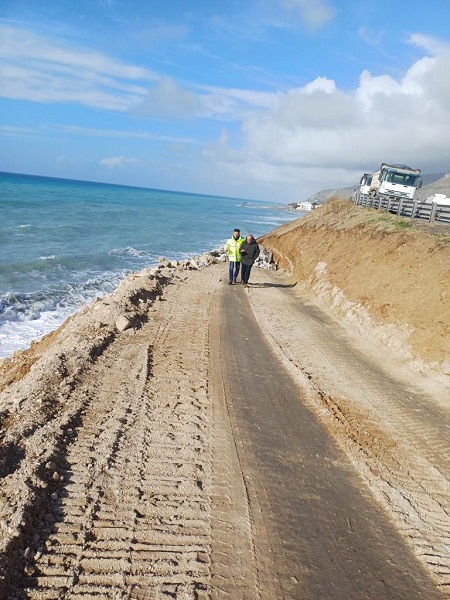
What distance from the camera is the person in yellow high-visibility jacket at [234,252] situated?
→ 1642cm

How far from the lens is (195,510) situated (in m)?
4.53

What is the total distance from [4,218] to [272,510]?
42551 millimetres

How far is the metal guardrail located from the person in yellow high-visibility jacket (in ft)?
29.9

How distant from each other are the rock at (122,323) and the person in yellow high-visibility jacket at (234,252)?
6777 millimetres

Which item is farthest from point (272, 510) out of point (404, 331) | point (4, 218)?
point (4, 218)

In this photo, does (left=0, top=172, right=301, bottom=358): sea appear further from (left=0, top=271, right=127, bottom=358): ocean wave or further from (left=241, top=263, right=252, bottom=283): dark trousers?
(left=241, top=263, right=252, bottom=283): dark trousers

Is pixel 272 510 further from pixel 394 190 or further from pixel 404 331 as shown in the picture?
pixel 394 190

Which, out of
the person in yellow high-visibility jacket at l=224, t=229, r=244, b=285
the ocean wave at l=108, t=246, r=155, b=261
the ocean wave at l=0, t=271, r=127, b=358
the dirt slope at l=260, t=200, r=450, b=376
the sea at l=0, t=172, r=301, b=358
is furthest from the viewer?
the ocean wave at l=108, t=246, r=155, b=261

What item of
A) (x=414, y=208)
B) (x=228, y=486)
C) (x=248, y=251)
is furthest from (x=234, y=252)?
(x=228, y=486)

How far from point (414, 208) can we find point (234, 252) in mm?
9675

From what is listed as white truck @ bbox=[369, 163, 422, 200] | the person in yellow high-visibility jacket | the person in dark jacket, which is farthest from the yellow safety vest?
white truck @ bbox=[369, 163, 422, 200]

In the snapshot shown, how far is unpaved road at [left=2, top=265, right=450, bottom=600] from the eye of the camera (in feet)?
12.5

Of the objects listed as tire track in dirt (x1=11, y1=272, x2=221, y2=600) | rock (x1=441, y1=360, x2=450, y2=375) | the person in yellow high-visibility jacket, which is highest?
the person in yellow high-visibility jacket

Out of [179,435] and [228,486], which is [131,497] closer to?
[228,486]
